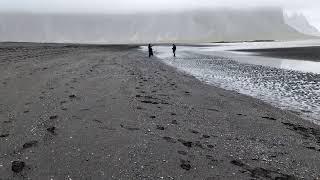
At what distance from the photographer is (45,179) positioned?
309 inches

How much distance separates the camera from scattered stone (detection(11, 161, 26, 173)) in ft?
26.8

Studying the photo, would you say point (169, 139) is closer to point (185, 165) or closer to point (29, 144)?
point (185, 165)

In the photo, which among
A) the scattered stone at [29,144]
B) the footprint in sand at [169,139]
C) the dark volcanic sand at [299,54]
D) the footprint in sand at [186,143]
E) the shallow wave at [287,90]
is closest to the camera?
the scattered stone at [29,144]

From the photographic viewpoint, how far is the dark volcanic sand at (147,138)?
8.66 meters

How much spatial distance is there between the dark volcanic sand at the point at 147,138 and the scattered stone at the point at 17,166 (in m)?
0.04

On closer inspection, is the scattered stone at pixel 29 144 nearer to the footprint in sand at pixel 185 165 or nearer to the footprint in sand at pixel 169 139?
the footprint in sand at pixel 169 139

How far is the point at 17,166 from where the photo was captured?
8367 mm

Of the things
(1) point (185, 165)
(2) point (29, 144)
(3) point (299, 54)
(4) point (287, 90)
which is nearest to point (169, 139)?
(1) point (185, 165)

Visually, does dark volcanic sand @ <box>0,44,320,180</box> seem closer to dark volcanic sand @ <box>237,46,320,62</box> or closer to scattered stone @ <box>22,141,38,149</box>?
scattered stone @ <box>22,141,38,149</box>

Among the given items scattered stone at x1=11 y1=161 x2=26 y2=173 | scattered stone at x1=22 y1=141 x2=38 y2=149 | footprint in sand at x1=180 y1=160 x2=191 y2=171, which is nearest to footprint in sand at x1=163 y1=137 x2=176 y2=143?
footprint in sand at x1=180 y1=160 x2=191 y2=171

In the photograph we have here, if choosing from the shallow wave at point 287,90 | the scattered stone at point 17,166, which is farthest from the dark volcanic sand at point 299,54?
the scattered stone at point 17,166

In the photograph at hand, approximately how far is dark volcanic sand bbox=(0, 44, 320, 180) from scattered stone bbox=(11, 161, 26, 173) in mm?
44

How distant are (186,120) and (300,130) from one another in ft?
13.1

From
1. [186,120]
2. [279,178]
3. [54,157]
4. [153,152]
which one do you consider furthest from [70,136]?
[279,178]
